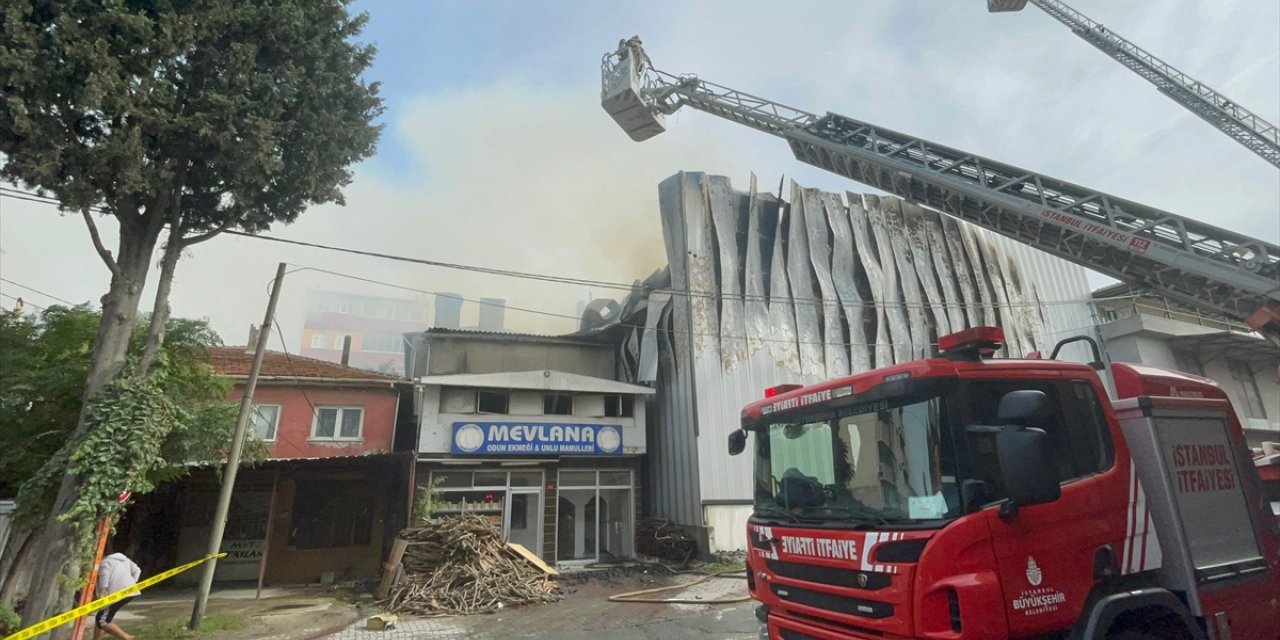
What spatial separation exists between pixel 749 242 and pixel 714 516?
9.02 m

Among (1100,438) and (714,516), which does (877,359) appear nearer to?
(714,516)

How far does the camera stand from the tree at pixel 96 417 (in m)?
8.08

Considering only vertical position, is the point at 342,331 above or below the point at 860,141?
above

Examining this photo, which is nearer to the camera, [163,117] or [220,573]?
[163,117]

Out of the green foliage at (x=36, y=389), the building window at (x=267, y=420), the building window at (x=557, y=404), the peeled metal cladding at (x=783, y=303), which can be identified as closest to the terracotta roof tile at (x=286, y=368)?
the building window at (x=267, y=420)

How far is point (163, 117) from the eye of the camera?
329 inches

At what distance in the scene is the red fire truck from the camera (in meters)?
3.60

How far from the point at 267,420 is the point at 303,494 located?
2883mm

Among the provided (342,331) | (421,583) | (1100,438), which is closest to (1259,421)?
(1100,438)

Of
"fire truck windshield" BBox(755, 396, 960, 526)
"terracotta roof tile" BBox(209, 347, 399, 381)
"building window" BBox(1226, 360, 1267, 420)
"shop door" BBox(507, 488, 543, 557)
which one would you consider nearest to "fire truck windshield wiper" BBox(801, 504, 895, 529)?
"fire truck windshield" BBox(755, 396, 960, 526)

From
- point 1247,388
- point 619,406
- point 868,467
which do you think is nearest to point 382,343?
point 619,406

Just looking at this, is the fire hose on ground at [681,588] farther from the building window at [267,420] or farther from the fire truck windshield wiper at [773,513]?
the building window at [267,420]

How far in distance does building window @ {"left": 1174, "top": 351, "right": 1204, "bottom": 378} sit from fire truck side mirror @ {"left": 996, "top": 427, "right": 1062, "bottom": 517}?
2468 cm

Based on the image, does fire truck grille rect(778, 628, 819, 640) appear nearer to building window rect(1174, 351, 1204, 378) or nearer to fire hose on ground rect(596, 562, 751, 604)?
fire hose on ground rect(596, 562, 751, 604)
